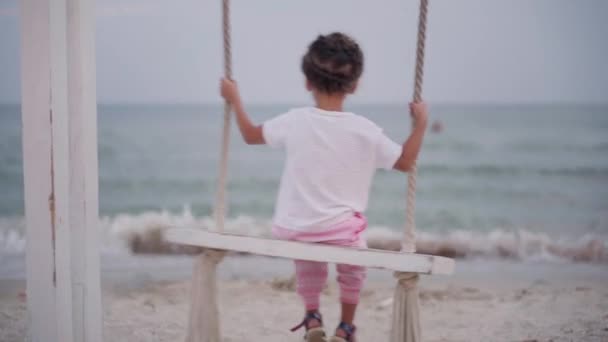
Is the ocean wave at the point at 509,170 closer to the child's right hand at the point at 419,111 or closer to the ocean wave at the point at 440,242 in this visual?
the ocean wave at the point at 440,242

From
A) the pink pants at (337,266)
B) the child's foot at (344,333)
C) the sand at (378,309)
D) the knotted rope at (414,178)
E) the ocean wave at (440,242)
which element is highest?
the knotted rope at (414,178)

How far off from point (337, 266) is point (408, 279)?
0.28 meters

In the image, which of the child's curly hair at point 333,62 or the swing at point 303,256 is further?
the child's curly hair at point 333,62

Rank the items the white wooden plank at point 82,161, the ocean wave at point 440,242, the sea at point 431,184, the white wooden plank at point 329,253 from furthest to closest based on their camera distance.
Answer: the sea at point 431,184 < the ocean wave at point 440,242 < the white wooden plank at point 82,161 < the white wooden plank at point 329,253

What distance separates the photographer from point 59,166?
1970 millimetres

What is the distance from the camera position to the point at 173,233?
6.61 feet

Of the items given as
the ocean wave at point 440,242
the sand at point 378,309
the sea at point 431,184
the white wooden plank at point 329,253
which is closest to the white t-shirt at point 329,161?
the white wooden plank at point 329,253

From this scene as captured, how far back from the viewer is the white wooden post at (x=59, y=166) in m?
1.94

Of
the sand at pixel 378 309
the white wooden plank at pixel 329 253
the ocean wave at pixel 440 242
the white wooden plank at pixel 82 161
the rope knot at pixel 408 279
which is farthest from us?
the ocean wave at pixel 440 242

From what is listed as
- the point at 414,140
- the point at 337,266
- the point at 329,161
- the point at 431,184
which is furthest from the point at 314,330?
the point at 431,184

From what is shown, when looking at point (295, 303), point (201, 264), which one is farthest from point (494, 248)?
point (201, 264)

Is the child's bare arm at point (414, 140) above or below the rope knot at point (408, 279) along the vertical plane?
above

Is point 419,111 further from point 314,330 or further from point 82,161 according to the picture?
point 82,161

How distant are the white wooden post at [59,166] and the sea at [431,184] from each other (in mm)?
3197
